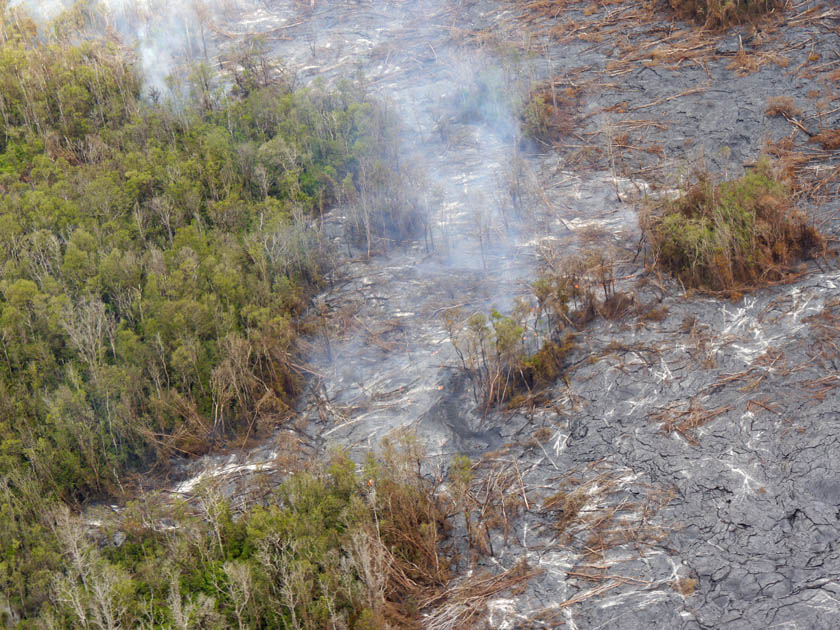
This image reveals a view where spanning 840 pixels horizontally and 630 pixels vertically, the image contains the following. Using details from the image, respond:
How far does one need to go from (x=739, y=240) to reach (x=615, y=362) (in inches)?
72.6

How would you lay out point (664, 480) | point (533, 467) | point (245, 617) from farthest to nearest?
point (533, 467) → point (664, 480) → point (245, 617)

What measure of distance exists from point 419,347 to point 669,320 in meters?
2.52

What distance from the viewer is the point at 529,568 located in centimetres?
600

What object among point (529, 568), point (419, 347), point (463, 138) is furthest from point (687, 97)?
point (529, 568)

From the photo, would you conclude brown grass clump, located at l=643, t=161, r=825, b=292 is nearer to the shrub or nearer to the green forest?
the green forest

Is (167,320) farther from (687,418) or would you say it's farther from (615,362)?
(687,418)

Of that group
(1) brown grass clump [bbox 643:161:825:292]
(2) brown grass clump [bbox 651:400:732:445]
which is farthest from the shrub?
(2) brown grass clump [bbox 651:400:732:445]

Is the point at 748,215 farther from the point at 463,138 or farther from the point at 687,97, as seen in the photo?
the point at 463,138

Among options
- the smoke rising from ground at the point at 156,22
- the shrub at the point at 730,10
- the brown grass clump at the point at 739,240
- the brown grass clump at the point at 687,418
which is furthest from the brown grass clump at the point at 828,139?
the smoke rising from ground at the point at 156,22

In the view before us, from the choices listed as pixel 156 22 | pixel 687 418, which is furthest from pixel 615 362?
pixel 156 22

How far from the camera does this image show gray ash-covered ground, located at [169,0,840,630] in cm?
571

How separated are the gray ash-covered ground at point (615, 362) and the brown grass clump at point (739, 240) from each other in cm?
24

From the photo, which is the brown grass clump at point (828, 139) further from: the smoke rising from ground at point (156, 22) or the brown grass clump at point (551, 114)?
the smoke rising from ground at point (156, 22)

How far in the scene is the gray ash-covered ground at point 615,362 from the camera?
571 centimetres
